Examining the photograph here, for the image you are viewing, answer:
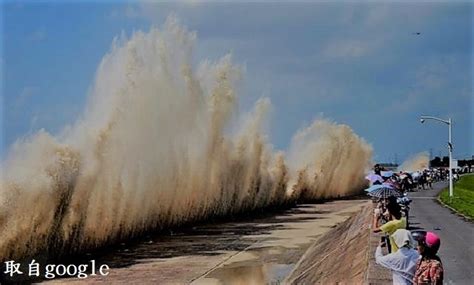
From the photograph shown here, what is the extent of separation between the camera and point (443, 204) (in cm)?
3566

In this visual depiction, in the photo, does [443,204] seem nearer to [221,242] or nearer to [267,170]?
[221,242]

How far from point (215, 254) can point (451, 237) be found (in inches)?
291

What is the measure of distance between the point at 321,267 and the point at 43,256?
8606mm

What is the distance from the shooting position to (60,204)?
76.8 feet

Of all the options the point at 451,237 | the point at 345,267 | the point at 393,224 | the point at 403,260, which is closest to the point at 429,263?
the point at 403,260

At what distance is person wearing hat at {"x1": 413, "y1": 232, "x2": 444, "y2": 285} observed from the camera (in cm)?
Answer: 744

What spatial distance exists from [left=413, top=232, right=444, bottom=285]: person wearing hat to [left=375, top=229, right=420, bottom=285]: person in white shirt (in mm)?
476

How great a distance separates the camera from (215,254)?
23766 mm

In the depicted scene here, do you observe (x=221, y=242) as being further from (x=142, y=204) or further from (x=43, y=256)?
(x=43, y=256)

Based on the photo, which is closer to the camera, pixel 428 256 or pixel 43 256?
pixel 428 256

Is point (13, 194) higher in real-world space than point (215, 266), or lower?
higher

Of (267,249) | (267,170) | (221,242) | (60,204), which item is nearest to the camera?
(60,204)

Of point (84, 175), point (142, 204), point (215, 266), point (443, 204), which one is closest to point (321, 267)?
point (215, 266)

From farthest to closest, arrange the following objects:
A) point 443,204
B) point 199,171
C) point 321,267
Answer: point 199,171 → point 443,204 → point 321,267
